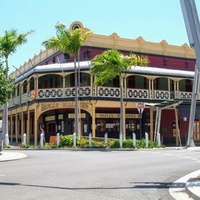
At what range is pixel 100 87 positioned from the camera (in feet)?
110

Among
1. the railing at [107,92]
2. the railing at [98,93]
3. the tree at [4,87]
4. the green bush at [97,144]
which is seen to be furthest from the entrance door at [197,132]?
the tree at [4,87]

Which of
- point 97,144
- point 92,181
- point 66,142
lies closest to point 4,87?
point 66,142

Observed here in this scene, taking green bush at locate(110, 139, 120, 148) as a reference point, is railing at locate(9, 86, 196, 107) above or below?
above

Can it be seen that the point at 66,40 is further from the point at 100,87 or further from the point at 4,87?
the point at 4,87

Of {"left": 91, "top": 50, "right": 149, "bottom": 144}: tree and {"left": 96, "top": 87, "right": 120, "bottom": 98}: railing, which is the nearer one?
{"left": 91, "top": 50, "right": 149, "bottom": 144}: tree

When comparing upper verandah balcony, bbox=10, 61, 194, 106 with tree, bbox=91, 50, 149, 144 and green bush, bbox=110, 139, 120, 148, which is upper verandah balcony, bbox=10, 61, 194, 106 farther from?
green bush, bbox=110, 139, 120, 148

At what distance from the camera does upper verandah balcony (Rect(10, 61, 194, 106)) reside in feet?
110

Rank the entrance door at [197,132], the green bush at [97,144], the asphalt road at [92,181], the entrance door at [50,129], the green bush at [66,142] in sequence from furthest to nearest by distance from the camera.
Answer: the entrance door at [50,129] → the entrance door at [197,132] → the green bush at [66,142] → the green bush at [97,144] → the asphalt road at [92,181]

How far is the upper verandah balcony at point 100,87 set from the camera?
33.4 meters

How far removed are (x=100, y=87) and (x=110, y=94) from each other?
115 centimetres

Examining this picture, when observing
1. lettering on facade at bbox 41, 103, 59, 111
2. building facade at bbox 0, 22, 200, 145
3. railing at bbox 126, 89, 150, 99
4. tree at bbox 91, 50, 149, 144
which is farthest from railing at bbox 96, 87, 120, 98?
tree at bbox 91, 50, 149, 144

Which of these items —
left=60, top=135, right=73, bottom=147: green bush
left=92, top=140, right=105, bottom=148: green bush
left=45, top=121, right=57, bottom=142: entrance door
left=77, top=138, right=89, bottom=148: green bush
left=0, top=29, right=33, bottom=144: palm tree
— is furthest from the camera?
left=45, top=121, right=57, bottom=142: entrance door

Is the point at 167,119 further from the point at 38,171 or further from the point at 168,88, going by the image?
the point at 38,171

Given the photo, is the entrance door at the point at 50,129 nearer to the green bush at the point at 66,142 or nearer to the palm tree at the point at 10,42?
the palm tree at the point at 10,42
